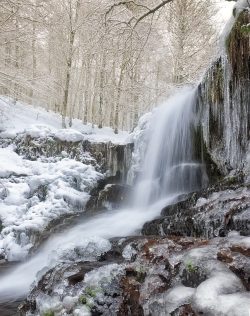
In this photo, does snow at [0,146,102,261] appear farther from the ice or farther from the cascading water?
the cascading water

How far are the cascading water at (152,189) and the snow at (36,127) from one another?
2.28 meters

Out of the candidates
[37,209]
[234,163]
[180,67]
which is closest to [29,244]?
[37,209]

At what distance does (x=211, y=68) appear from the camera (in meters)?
7.58

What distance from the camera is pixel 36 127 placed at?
42.3ft

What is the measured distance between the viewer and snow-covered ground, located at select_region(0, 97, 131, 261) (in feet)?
28.4

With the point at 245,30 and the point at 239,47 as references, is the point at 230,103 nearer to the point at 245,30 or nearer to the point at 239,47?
the point at 239,47

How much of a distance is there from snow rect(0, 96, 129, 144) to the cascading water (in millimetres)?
2280

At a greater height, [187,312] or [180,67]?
[180,67]

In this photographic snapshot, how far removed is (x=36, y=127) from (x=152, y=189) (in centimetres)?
558

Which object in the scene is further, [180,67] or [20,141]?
[180,67]

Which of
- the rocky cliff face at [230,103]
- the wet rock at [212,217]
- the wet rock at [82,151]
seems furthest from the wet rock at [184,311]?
the wet rock at [82,151]

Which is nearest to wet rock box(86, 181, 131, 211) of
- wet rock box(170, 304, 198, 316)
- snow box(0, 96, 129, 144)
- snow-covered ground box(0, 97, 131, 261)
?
snow-covered ground box(0, 97, 131, 261)

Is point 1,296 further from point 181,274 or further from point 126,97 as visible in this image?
point 126,97

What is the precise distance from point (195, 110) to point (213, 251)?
5853 mm
